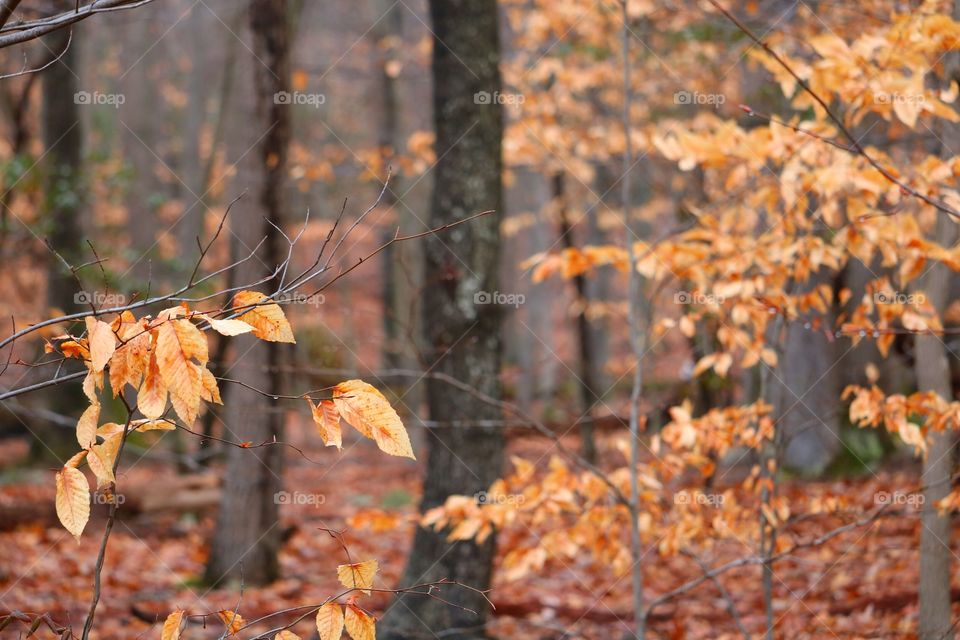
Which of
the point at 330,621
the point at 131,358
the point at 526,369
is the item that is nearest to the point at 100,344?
the point at 131,358

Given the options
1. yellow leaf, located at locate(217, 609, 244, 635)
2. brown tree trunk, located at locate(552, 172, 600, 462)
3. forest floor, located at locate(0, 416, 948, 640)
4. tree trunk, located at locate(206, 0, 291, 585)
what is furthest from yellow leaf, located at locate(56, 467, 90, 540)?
brown tree trunk, located at locate(552, 172, 600, 462)

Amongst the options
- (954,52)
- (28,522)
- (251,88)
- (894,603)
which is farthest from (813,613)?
(28,522)

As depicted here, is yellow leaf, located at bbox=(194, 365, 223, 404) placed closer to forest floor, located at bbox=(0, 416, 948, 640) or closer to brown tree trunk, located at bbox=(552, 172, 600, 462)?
forest floor, located at bbox=(0, 416, 948, 640)

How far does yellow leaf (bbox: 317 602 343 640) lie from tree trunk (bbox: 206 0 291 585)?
3834 millimetres

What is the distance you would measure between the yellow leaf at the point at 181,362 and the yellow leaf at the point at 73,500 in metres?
0.31

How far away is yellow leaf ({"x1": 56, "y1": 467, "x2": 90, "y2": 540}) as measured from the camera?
5.21 feet

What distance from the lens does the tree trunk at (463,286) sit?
14.8 feet

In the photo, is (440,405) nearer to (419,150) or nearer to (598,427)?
(419,150)

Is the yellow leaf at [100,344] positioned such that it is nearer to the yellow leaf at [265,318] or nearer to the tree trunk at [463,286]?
the yellow leaf at [265,318]

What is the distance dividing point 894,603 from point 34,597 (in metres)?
5.29

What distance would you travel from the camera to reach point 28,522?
272 inches

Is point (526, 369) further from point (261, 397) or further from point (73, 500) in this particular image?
point (73, 500)

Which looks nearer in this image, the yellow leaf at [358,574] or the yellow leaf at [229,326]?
the yellow leaf at [229,326]

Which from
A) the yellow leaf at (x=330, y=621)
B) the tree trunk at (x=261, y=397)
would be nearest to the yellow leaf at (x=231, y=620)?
the yellow leaf at (x=330, y=621)
